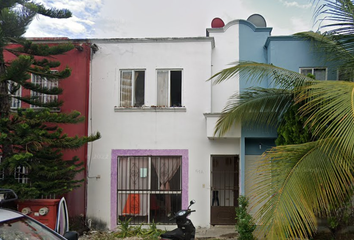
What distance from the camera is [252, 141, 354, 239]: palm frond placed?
17.9 ft

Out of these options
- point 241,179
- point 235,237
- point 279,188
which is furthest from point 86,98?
point 279,188

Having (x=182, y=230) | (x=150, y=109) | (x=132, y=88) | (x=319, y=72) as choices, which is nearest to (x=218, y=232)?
(x=182, y=230)

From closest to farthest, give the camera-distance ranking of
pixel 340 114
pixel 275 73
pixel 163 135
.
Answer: pixel 340 114, pixel 275 73, pixel 163 135

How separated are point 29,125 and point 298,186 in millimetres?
6537

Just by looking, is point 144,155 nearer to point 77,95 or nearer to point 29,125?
point 77,95

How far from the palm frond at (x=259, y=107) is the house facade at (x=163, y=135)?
0.79 meters

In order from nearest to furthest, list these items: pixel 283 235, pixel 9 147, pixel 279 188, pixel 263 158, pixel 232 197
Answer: pixel 283 235
pixel 279 188
pixel 263 158
pixel 9 147
pixel 232 197

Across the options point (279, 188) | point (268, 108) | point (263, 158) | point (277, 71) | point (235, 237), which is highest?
point (277, 71)

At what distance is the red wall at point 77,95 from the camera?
10.9m

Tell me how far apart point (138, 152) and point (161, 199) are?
5.13 ft

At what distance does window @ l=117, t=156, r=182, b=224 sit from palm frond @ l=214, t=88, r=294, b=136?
2187mm

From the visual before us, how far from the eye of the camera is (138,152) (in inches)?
434

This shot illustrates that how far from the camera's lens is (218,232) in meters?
10.3

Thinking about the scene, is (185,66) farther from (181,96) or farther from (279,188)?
(279,188)
